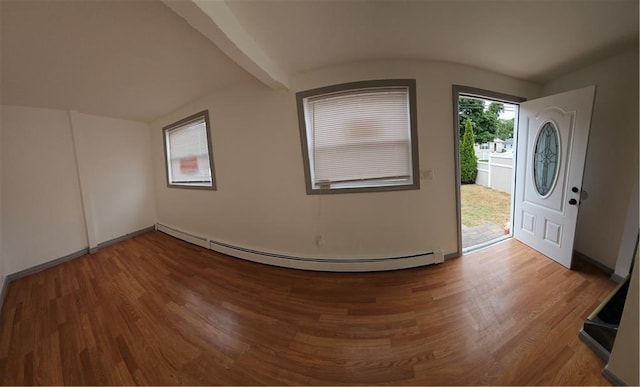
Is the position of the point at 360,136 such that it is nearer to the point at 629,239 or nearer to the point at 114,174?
the point at 629,239

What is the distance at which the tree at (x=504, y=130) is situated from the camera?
8164mm

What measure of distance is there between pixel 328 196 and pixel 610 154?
2.81 meters

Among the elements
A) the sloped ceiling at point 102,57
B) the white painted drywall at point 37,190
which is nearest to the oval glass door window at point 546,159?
the sloped ceiling at point 102,57

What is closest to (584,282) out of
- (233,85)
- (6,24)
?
(233,85)

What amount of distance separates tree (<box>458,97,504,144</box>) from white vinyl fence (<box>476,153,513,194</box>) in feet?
7.62

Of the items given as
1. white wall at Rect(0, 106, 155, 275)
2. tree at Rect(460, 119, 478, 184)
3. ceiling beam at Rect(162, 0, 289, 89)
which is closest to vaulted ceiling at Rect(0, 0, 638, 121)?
ceiling beam at Rect(162, 0, 289, 89)

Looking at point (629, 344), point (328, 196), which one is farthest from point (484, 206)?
point (328, 196)

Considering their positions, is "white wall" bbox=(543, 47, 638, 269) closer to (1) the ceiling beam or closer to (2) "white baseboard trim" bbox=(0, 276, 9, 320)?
(1) the ceiling beam

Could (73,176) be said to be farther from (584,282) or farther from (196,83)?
(584,282)

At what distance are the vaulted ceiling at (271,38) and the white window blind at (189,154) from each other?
83 cm

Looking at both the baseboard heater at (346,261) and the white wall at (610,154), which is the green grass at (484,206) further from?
the baseboard heater at (346,261)

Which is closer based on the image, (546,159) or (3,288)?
(3,288)

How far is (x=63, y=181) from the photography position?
2.79 meters

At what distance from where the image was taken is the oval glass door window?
2.17 meters
